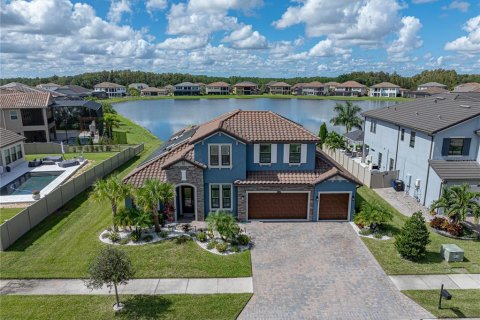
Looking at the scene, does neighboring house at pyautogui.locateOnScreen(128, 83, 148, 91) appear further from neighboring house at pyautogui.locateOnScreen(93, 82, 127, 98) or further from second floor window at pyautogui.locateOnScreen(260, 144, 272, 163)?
second floor window at pyautogui.locateOnScreen(260, 144, 272, 163)

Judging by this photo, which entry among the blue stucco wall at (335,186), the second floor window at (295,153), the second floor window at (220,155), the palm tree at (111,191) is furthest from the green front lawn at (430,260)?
the palm tree at (111,191)

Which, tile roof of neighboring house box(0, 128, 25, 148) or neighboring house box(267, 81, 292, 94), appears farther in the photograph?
neighboring house box(267, 81, 292, 94)

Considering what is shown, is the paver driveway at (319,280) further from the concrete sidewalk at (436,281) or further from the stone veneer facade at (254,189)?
the stone veneer facade at (254,189)

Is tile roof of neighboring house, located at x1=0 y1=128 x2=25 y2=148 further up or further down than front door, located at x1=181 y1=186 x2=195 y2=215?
further up

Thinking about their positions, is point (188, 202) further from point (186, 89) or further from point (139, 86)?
point (139, 86)

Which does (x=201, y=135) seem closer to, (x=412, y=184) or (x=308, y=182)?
(x=308, y=182)

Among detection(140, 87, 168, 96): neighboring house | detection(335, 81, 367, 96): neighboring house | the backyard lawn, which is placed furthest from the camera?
detection(140, 87, 168, 96): neighboring house

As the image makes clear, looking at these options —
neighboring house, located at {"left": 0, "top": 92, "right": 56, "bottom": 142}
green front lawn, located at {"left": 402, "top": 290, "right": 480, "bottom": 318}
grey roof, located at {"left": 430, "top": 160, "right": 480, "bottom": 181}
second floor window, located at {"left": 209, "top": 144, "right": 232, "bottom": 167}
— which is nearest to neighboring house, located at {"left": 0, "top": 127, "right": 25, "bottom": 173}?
neighboring house, located at {"left": 0, "top": 92, "right": 56, "bottom": 142}
